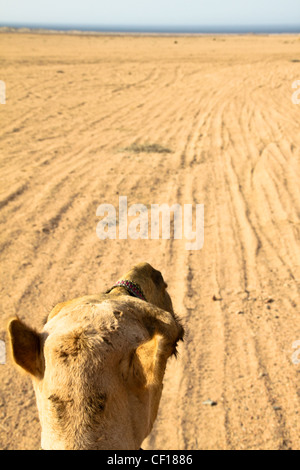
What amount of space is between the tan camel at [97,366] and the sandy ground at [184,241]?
32cm

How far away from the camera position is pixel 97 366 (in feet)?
6.02

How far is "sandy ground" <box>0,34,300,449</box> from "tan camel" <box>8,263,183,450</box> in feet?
1.03

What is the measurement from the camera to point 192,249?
755cm

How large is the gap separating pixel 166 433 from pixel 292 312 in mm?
2587

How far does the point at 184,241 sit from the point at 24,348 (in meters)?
5.91

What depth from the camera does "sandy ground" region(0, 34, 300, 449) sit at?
4625mm

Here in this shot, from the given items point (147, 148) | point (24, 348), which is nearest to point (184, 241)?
point (147, 148)

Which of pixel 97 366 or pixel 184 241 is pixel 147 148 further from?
pixel 97 366

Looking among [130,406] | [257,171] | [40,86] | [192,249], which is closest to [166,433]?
[130,406]

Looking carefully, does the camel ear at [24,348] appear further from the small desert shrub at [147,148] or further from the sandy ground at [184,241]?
the small desert shrub at [147,148]

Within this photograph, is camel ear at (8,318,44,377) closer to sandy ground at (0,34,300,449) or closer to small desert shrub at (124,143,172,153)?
sandy ground at (0,34,300,449)

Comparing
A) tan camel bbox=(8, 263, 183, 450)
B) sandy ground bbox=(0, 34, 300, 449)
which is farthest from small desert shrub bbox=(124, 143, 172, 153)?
tan camel bbox=(8, 263, 183, 450)

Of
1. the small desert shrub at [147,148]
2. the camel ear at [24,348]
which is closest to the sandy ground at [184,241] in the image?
the camel ear at [24,348]
